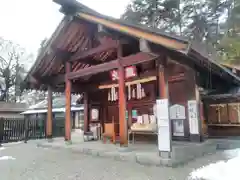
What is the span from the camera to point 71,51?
28.6 feet

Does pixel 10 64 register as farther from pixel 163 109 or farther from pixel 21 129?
pixel 163 109

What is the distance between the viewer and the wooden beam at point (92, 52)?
23.4 ft

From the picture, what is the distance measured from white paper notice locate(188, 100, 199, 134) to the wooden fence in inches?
332

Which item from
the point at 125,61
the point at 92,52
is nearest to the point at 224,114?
the point at 125,61

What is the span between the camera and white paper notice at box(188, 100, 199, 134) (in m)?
7.42

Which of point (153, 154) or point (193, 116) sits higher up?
point (193, 116)

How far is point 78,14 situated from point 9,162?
16.9 ft

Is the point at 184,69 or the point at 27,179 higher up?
the point at 184,69

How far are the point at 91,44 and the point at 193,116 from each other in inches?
184

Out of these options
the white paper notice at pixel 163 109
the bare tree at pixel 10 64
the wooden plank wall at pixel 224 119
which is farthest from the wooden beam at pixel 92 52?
the bare tree at pixel 10 64

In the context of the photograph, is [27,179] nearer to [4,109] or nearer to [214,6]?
[214,6]

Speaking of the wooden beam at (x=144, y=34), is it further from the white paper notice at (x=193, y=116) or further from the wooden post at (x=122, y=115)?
the white paper notice at (x=193, y=116)

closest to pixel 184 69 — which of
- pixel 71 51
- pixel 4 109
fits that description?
pixel 71 51

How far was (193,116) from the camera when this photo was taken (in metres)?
7.50
